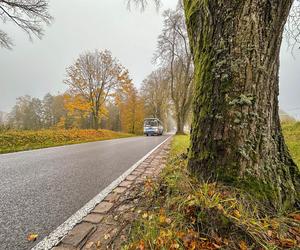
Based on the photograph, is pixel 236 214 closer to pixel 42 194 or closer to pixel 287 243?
pixel 287 243

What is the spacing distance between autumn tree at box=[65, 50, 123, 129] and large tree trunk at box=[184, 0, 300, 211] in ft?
57.6

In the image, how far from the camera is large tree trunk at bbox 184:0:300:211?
1562 mm

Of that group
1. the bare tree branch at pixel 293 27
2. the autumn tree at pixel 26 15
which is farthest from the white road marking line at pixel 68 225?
the autumn tree at pixel 26 15

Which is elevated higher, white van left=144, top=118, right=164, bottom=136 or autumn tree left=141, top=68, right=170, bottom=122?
autumn tree left=141, top=68, right=170, bottom=122

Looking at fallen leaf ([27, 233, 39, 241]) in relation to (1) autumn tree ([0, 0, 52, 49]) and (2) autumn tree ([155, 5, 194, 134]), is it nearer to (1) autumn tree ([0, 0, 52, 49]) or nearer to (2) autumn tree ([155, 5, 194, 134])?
(1) autumn tree ([0, 0, 52, 49])

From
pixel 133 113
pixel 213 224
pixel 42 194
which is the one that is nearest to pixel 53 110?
pixel 133 113


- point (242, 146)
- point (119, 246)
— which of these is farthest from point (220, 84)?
point (119, 246)

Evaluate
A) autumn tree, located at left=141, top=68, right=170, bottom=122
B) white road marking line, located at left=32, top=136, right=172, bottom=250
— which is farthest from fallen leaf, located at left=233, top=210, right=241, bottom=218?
autumn tree, located at left=141, top=68, right=170, bottom=122

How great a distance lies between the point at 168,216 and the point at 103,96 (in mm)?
18910

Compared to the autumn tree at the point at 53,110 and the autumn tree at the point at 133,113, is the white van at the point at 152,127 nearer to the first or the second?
the autumn tree at the point at 133,113

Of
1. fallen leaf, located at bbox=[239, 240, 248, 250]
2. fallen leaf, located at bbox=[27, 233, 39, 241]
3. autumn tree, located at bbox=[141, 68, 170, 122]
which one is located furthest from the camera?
autumn tree, located at bbox=[141, 68, 170, 122]

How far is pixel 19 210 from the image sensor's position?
1913mm

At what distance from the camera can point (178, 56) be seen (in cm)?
1859

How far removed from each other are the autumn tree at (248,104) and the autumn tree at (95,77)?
1755 cm
